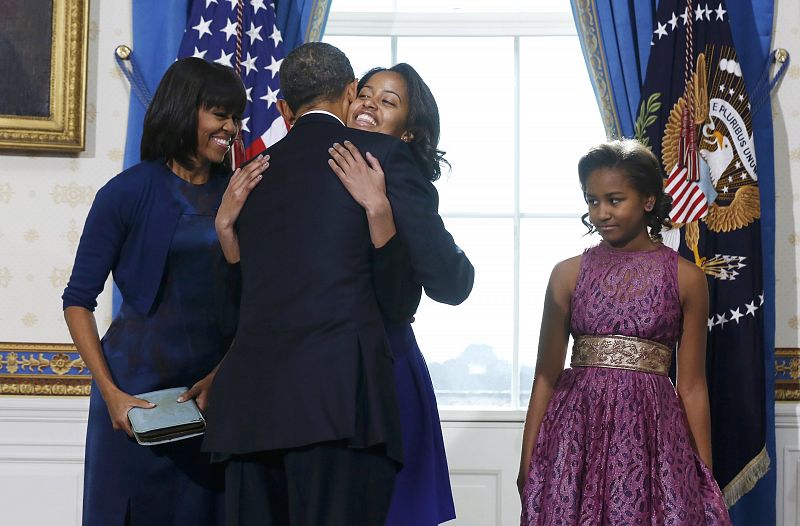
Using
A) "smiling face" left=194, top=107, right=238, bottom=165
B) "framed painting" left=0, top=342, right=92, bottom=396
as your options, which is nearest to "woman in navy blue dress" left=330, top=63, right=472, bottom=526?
"smiling face" left=194, top=107, right=238, bottom=165

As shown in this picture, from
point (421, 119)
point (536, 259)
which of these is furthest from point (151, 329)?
point (536, 259)

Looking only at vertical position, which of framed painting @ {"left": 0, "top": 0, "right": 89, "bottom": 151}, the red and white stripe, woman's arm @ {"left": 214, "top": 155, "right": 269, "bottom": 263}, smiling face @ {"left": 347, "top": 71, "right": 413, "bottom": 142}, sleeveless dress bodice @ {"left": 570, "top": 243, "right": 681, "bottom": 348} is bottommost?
sleeveless dress bodice @ {"left": 570, "top": 243, "right": 681, "bottom": 348}

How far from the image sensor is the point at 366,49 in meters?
3.67

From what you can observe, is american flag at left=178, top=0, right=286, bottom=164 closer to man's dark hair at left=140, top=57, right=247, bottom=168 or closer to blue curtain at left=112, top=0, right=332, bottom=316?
blue curtain at left=112, top=0, right=332, bottom=316

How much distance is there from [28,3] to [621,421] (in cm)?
244

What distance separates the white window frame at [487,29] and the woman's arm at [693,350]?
1.18 m

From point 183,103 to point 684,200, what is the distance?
1.71 m

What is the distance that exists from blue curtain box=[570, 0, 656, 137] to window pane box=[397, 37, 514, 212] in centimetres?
37

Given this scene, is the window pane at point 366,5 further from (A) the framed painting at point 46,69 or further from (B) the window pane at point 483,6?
(A) the framed painting at point 46,69

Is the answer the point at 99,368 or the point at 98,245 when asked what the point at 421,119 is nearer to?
the point at 98,245

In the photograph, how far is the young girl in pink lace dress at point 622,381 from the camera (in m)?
2.31

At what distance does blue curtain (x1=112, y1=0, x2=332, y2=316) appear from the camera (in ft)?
11.0

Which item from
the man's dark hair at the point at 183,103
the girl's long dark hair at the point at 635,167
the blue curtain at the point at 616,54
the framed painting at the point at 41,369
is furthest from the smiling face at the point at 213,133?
the blue curtain at the point at 616,54

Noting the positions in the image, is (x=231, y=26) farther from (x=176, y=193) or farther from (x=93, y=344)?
(x=93, y=344)
